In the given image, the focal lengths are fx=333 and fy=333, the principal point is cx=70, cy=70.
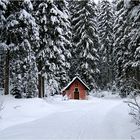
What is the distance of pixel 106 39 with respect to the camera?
53.9 metres

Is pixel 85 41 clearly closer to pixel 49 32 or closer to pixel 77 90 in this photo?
pixel 77 90

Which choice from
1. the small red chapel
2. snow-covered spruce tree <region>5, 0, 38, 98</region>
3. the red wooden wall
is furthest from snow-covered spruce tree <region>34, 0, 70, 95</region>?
the red wooden wall

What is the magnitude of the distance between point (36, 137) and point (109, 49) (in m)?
43.0

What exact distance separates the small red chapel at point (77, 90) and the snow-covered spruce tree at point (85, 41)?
2.67m

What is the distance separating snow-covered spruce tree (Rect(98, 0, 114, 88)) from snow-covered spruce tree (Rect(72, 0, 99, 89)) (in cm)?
674

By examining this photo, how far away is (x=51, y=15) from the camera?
30859mm

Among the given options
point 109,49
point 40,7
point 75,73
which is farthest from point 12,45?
point 109,49

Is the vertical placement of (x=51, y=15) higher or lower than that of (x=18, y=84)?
higher

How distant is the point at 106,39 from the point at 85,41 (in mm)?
8930

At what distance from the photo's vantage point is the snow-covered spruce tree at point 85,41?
148 ft

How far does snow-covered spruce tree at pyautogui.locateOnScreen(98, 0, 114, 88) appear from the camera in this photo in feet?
175

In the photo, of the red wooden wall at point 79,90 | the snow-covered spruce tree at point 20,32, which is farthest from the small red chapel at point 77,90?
the snow-covered spruce tree at point 20,32

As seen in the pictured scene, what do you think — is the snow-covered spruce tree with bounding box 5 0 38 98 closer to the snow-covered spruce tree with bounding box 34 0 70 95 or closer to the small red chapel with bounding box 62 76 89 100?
Answer: the snow-covered spruce tree with bounding box 34 0 70 95

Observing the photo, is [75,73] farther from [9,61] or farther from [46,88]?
[9,61]
